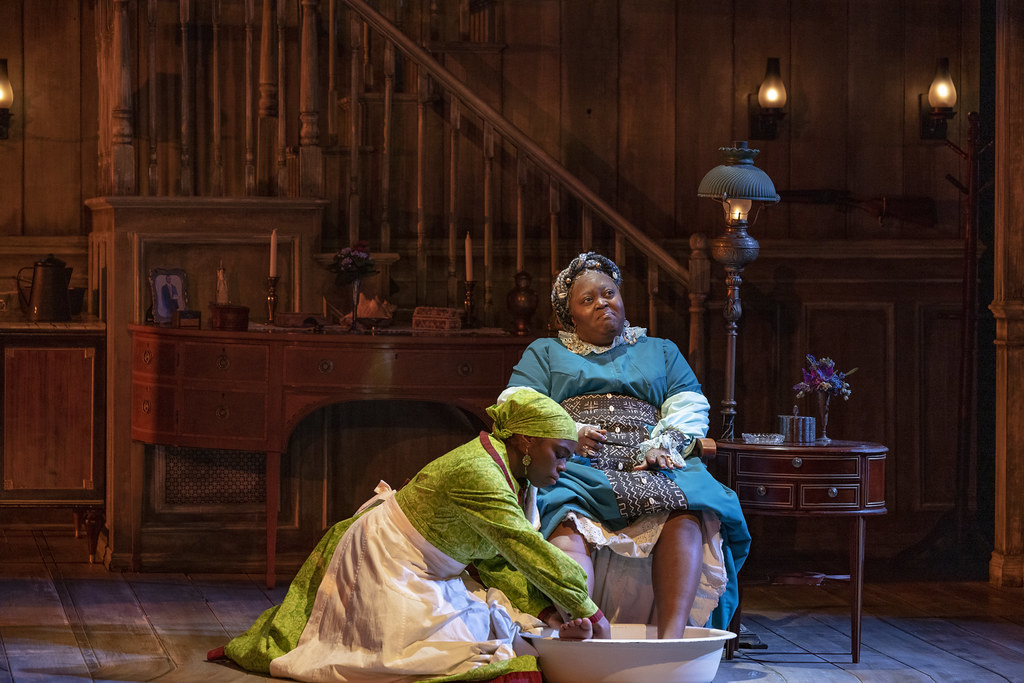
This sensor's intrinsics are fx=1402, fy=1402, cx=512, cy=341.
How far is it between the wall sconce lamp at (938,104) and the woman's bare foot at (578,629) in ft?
10.5

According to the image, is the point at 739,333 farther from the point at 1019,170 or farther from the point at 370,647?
the point at 370,647

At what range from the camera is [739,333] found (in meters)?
5.35

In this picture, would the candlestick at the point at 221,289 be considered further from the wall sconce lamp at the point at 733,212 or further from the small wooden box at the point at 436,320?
the wall sconce lamp at the point at 733,212

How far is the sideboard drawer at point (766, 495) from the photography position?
4129 mm

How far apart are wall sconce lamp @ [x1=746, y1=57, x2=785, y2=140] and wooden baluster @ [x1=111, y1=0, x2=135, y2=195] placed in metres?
2.46

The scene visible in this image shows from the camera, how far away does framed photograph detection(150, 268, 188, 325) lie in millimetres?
5152

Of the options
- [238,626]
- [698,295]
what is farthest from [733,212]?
[238,626]

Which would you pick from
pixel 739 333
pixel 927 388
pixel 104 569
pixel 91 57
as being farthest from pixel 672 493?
pixel 91 57

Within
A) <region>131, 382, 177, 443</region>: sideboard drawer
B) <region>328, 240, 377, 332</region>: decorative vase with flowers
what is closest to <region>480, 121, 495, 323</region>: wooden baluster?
<region>328, 240, 377, 332</region>: decorative vase with flowers

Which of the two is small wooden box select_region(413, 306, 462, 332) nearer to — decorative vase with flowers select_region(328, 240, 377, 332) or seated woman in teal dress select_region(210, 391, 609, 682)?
→ decorative vase with flowers select_region(328, 240, 377, 332)

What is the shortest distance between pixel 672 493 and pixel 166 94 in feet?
9.03

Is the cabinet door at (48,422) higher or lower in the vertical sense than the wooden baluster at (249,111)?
lower

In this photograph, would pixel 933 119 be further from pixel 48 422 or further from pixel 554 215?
pixel 48 422

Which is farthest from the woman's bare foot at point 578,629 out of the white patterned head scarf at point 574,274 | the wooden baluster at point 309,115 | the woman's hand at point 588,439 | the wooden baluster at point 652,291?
the wooden baluster at point 309,115
